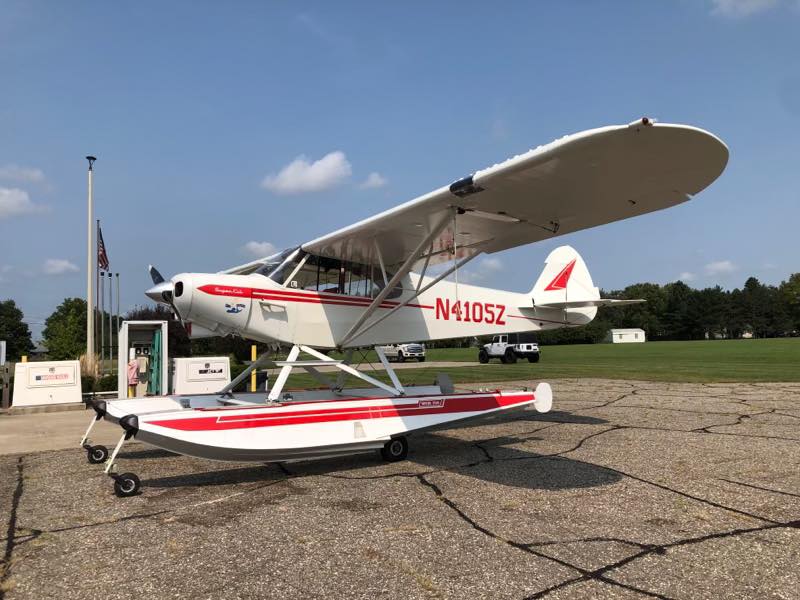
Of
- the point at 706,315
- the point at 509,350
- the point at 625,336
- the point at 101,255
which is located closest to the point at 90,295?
the point at 101,255

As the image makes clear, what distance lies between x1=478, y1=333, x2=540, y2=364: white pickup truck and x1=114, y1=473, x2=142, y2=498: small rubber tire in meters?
30.2

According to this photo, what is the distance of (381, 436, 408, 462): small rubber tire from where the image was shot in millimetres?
7320

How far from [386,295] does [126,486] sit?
4.17m

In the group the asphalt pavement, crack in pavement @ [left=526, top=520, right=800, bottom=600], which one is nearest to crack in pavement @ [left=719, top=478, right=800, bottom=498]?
the asphalt pavement

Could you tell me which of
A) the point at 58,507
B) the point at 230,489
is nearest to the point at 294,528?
the point at 230,489

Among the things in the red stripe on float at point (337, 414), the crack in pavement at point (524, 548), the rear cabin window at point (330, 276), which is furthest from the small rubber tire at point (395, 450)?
the rear cabin window at point (330, 276)

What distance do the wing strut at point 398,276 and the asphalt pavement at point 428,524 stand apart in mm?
1954

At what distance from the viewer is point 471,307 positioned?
1022 cm

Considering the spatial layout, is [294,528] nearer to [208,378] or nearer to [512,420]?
[512,420]

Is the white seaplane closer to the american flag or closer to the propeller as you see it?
the propeller

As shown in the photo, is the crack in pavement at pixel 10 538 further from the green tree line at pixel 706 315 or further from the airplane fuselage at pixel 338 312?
the green tree line at pixel 706 315

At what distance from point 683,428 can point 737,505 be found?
454 cm

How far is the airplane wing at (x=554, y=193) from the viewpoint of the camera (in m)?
5.03

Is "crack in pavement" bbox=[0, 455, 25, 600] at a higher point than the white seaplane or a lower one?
lower
